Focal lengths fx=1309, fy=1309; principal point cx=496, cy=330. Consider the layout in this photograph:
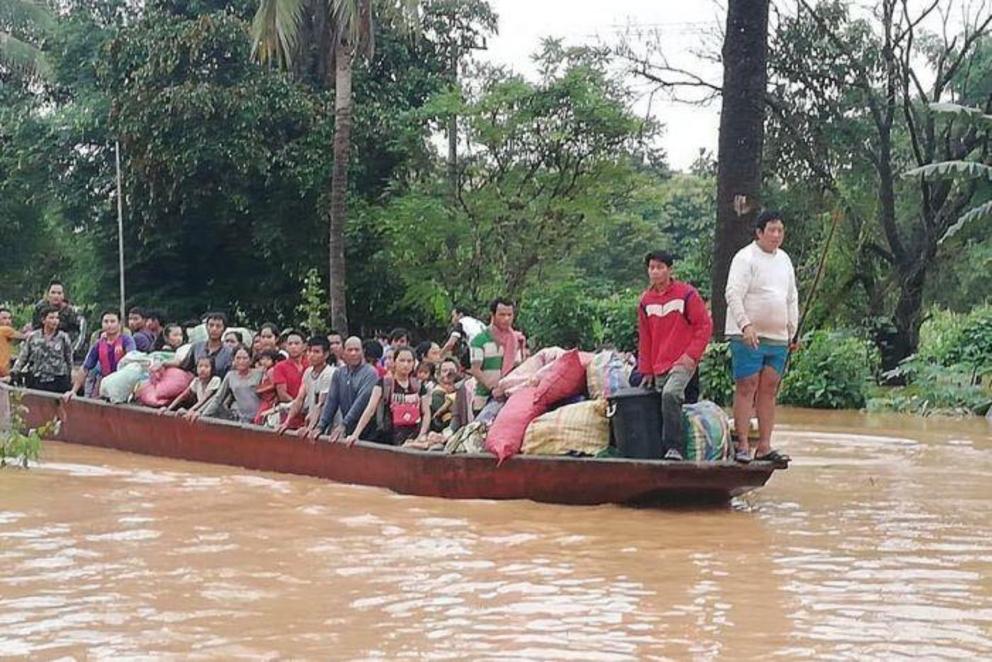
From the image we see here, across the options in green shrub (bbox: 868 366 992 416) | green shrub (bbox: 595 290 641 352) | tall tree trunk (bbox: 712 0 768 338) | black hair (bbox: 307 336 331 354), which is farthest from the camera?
green shrub (bbox: 595 290 641 352)

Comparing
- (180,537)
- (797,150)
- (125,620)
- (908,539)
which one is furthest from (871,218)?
(125,620)

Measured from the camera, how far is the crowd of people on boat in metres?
8.44

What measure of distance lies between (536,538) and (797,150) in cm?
1785

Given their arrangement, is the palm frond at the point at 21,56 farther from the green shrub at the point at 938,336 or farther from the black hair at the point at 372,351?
the black hair at the point at 372,351

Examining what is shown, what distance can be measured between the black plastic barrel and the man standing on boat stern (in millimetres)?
535

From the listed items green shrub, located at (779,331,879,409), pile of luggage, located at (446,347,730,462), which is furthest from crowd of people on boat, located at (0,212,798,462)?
green shrub, located at (779,331,879,409)

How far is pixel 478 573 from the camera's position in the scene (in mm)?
6719

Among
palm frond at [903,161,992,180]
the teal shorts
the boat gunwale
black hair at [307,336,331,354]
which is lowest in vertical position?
the boat gunwale

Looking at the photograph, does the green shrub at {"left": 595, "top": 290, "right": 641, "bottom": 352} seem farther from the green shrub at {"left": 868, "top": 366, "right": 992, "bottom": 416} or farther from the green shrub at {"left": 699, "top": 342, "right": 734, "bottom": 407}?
the green shrub at {"left": 699, "top": 342, "right": 734, "bottom": 407}

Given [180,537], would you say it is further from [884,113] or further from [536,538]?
[884,113]

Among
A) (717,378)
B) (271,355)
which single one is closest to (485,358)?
(271,355)

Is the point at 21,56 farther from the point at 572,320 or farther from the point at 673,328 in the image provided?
the point at 673,328

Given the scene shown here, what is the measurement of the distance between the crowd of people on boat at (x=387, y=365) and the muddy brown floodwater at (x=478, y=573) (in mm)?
665

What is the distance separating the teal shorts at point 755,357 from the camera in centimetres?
847
